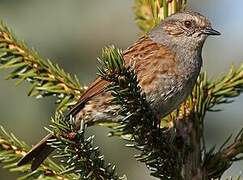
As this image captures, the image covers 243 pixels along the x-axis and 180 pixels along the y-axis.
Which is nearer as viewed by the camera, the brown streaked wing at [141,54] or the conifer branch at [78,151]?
the conifer branch at [78,151]

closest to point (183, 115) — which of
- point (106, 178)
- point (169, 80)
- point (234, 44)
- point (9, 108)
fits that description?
point (169, 80)

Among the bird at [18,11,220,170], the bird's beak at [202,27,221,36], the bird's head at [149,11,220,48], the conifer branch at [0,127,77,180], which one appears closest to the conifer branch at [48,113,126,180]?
the conifer branch at [0,127,77,180]

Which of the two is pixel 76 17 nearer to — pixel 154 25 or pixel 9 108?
pixel 9 108

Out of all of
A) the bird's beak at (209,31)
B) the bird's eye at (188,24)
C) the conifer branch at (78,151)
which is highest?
the bird's eye at (188,24)

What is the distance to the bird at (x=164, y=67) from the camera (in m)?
3.94

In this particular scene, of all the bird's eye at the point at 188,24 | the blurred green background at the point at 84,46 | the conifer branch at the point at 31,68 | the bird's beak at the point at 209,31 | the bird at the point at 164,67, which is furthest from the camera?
the blurred green background at the point at 84,46

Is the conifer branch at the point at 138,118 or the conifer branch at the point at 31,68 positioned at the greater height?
the conifer branch at the point at 31,68

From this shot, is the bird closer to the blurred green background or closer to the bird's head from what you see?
the bird's head

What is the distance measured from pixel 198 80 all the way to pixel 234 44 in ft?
20.8

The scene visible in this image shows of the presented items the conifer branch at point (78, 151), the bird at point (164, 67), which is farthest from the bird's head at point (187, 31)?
the conifer branch at point (78, 151)

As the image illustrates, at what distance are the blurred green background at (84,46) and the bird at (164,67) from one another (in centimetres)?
262

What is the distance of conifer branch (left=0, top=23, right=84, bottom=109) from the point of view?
3490 mm

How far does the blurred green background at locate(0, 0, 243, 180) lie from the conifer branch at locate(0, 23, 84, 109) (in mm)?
3699

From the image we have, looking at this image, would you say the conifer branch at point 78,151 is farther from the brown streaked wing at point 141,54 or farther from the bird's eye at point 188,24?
the bird's eye at point 188,24
